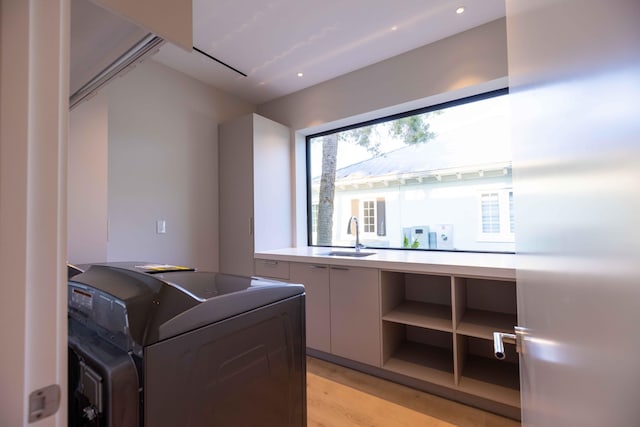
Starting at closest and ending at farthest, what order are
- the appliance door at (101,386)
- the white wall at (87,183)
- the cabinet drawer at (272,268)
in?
the appliance door at (101,386) → the white wall at (87,183) → the cabinet drawer at (272,268)

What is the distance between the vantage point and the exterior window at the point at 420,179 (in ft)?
7.27

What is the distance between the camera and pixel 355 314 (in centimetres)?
207

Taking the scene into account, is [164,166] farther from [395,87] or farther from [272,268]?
[395,87]

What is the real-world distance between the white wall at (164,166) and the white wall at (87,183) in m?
0.68

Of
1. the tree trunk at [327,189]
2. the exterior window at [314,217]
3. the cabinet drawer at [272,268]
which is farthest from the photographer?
the exterior window at [314,217]

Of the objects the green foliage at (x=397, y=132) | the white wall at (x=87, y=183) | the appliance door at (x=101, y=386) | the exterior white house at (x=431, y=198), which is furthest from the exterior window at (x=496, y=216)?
the white wall at (x=87, y=183)

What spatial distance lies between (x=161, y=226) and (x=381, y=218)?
2138 millimetres

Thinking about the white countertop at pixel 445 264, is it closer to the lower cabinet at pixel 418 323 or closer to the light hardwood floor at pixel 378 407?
the lower cabinet at pixel 418 323

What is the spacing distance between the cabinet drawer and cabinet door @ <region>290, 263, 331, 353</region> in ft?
0.65

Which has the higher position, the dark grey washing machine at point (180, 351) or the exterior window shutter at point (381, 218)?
the exterior window shutter at point (381, 218)

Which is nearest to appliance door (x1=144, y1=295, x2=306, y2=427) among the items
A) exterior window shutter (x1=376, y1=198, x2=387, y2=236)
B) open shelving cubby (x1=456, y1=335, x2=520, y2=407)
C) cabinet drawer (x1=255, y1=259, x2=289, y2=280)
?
open shelving cubby (x1=456, y1=335, x2=520, y2=407)

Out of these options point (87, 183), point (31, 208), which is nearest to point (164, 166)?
point (87, 183)

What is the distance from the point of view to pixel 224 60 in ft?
8.16

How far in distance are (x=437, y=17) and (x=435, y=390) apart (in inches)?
104
